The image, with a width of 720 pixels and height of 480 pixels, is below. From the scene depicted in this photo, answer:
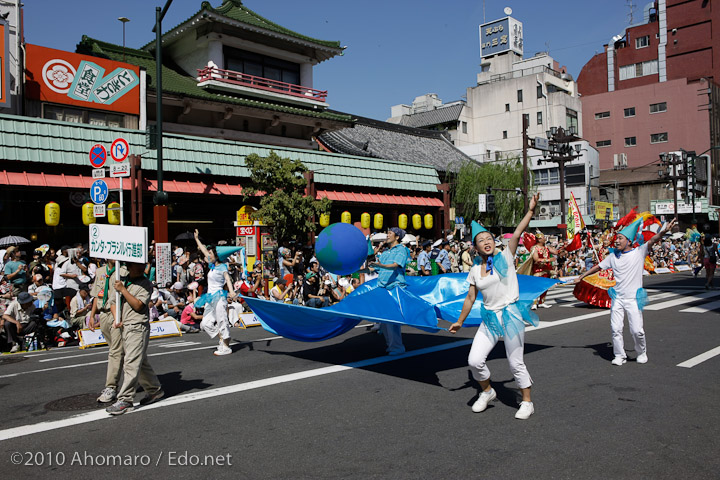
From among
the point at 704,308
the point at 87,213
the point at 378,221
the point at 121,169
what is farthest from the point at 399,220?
the point at 121,169

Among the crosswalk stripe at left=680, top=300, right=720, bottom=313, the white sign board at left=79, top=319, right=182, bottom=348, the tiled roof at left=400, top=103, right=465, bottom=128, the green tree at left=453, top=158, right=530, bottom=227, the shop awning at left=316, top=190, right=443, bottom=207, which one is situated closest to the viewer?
the white sign board at left=79, top=319, right=182, bottom=348

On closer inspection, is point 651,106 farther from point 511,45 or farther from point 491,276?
point 491,276

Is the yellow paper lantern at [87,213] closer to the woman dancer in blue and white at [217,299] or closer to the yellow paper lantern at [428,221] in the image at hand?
the woman dancer in blue and white at [217,299]

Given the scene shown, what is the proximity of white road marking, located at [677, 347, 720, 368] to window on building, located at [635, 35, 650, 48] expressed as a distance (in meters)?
64.4

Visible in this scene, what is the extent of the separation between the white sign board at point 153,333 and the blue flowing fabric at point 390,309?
4.16 metres

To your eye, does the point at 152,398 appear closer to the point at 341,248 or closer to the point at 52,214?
the point at 341,248

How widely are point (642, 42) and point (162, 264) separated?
6481 centimetres

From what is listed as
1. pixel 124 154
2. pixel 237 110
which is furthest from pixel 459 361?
pixel 237 110

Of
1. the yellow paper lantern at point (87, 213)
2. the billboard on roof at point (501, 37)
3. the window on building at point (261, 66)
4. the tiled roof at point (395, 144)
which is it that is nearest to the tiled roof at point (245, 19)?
the window on building at point (261, 66)

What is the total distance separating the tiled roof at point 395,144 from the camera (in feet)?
106

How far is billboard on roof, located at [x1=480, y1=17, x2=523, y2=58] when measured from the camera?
68.2 meters

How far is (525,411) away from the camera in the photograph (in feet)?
18.3

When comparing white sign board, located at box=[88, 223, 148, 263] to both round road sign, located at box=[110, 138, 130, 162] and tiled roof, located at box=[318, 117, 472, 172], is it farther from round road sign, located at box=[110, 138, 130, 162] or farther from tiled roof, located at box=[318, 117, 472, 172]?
tiled roof, located at box=[318, 117, 472, 172]

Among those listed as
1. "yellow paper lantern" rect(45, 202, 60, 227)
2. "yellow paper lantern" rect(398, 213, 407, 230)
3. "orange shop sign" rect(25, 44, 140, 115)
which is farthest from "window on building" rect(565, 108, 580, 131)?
"yellow paper lantern" rect(45, 202, 60, 227)
